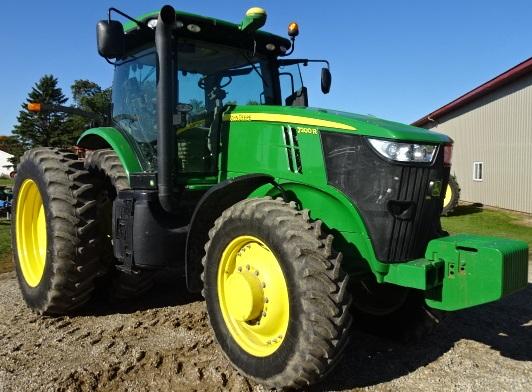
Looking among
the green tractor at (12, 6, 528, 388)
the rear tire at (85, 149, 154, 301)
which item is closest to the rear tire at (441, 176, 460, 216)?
the green tractor at (12, 6, 528, 388)

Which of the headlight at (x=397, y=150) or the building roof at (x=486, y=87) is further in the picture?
the building roof at (x=486, y=87)

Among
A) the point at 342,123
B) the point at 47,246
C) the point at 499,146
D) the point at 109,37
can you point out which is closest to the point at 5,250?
the point at 47,246

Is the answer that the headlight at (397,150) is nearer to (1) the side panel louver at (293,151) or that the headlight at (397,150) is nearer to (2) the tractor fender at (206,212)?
(1) the side panel louver at (293,151)

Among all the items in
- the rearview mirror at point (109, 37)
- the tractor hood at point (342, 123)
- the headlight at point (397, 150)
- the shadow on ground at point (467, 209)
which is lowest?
the shadow on ground at point (467, 209)

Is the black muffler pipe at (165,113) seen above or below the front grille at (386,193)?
above

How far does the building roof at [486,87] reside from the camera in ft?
47.9

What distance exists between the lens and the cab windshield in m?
4.27

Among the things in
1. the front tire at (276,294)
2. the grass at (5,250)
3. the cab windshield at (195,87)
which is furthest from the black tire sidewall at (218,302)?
the grass at (5,250)

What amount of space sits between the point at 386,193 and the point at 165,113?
70.9 inches

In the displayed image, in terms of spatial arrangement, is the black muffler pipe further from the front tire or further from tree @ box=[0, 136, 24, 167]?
tree @ box=[0, 136, 24, 167]

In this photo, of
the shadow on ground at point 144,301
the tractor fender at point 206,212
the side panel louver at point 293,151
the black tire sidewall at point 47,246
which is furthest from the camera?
the shadow on ground at point 144,301

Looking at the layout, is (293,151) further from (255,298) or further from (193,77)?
(193,77)

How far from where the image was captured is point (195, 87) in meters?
4.32

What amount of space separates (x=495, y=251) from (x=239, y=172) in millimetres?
1998
